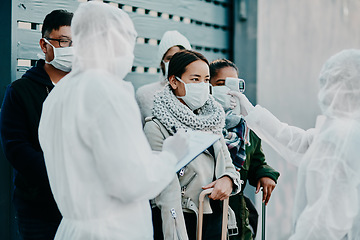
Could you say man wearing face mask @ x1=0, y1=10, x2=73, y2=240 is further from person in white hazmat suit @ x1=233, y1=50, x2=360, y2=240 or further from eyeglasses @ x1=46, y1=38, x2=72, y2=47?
person in white hazmat suit @ x1=233, y1=50, x2=360, y2=240

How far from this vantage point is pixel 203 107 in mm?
3271

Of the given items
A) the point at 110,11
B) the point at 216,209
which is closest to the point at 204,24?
the point at 216,209

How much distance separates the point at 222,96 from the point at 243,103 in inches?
11.5

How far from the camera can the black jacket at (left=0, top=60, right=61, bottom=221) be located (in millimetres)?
2770

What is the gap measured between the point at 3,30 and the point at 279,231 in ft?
13.3

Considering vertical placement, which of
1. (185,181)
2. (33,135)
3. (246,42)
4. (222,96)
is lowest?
(185,181)

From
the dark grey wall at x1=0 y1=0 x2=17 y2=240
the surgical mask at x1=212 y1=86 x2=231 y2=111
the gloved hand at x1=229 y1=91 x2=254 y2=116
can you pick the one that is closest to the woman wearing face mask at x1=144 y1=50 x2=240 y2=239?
the gloved hand at x1=229 y1=91 x2=254 y2=116

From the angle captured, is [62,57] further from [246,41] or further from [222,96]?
[246,41]

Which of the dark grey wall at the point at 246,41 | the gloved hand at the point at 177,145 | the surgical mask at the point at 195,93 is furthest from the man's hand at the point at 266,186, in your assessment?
the dark grey wall at the point at 246,41

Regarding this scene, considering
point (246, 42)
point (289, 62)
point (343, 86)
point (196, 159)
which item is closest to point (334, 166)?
point (343, 86)

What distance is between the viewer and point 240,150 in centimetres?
342

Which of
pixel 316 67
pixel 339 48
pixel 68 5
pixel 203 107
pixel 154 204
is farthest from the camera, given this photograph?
pixel 339 48

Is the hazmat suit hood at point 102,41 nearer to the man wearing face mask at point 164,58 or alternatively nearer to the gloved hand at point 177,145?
the gloved hand at point 177,145

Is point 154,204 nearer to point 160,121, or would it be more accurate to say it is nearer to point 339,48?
point 160,121
